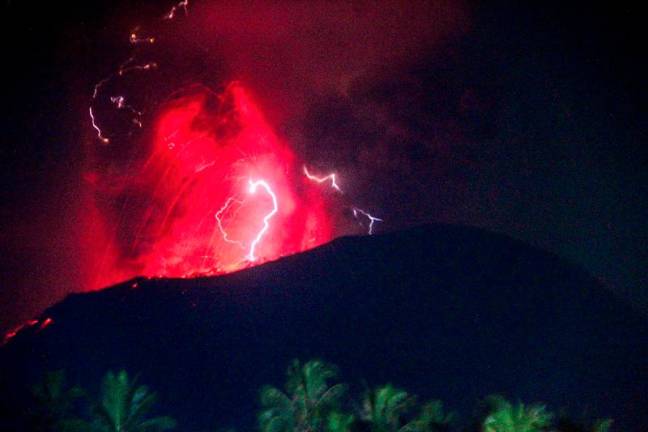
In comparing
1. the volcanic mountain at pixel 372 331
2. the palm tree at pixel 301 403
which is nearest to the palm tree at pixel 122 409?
the palm tree at pixel 301 403

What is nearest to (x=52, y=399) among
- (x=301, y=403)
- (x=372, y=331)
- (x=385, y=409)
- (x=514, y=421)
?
(x=301, y=403)

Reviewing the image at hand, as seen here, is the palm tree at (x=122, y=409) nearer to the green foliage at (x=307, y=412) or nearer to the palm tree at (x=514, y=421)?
the green foliage at (x=307, y=412)

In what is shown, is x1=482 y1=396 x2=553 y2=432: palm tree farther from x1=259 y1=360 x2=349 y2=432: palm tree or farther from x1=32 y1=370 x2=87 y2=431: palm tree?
x1=32 y1=370 x2=87 y2=431: palm tree

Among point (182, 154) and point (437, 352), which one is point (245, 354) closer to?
point (437, 352)

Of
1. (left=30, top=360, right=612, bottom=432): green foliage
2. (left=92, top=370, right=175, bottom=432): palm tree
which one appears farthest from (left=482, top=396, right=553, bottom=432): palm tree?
(left=92, top=370, right=175, bottom=432): palm tree

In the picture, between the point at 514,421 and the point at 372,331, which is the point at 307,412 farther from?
the point at 372,331

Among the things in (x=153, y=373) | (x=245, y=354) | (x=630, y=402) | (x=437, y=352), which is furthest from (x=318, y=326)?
(x=630, y=402)
